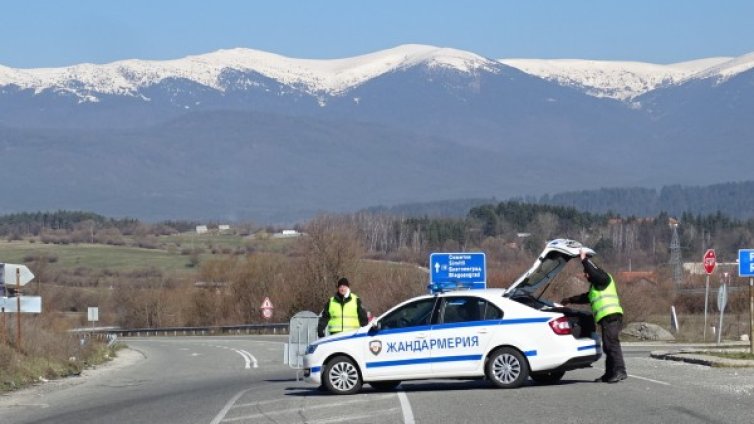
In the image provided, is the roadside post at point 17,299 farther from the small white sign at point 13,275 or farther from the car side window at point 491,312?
the car side window at point 491,312

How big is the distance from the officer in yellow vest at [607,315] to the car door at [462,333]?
5.53ft

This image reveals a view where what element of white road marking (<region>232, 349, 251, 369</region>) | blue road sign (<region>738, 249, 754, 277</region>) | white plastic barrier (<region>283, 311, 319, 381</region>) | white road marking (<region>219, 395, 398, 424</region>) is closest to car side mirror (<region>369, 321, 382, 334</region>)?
white road marking (<region>219, 395, 398, 424</region>)

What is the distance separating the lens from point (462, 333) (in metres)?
22.4

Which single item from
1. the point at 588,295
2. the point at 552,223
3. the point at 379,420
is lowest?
the point at 379,420

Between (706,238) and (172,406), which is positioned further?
(706,238)

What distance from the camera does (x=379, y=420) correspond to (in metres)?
19.1

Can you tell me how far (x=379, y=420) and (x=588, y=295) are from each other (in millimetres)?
5608

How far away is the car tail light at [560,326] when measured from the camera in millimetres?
22094

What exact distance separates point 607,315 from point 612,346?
1.60ft

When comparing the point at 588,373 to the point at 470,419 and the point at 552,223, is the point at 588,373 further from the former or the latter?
the point at 552,223

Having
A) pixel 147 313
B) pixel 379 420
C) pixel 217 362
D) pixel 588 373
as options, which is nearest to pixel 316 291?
pixel 147 313

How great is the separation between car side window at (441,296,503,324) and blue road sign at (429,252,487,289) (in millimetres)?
18738

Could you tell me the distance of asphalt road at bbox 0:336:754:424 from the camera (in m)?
18.8

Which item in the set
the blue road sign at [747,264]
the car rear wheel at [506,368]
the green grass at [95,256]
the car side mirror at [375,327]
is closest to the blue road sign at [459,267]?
the blue road sign at [747,264]
